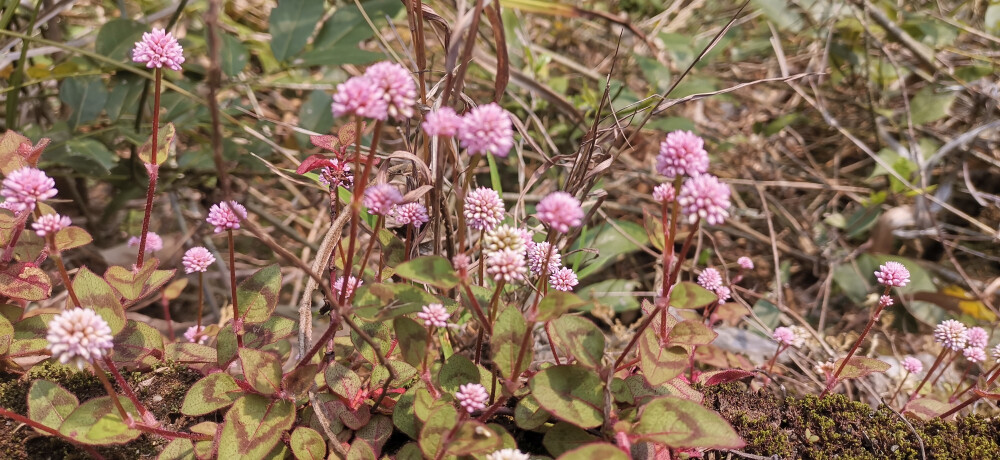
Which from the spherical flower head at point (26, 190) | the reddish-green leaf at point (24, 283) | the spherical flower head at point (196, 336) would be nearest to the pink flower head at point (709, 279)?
the spherical flower head at point (196, 336)

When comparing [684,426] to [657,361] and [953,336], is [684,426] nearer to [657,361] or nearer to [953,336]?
[657,361]

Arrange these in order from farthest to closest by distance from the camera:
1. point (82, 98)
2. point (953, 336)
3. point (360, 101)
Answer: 1. point (82, 98)
2. point (953, 336)
3. point (360, 101)

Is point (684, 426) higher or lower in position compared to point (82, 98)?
higher

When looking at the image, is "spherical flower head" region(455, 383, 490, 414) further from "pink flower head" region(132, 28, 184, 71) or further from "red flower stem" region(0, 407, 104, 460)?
"pink flower head" region(132, 28, 184, 71)

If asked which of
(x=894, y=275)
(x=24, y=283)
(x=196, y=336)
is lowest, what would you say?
(x=196, y=336)

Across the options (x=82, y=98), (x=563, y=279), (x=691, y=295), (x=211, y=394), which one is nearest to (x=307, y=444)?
(x=211, y=394)

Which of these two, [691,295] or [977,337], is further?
[977,337]

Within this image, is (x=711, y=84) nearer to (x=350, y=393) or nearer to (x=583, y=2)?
(x=583, y=2)
